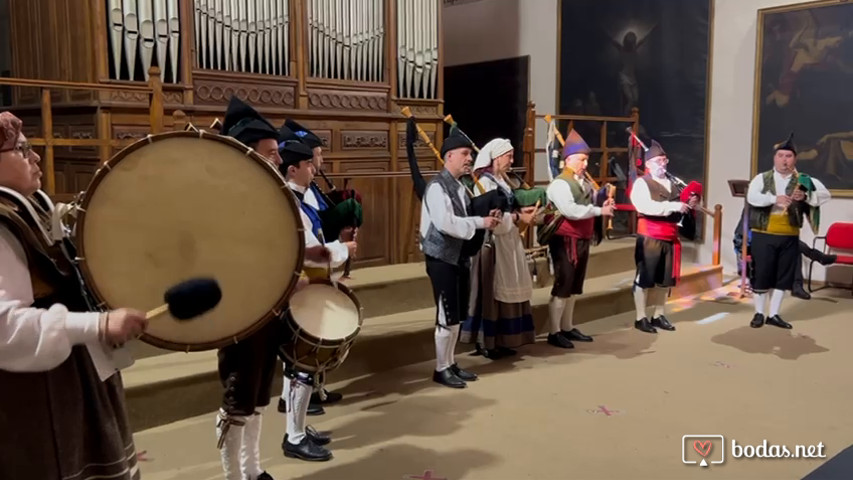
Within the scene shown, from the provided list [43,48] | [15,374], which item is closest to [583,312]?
[43,48]

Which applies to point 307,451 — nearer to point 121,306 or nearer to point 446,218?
point 446,218

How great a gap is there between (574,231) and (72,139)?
3.40m

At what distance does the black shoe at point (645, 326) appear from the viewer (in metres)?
5.94

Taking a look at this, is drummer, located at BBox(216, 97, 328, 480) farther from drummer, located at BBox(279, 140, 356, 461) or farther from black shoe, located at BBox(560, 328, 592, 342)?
black shoe, located at BBox(560, 328, 592, 342)

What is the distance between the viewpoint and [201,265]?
199 centimetres

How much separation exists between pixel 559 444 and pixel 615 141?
612cm

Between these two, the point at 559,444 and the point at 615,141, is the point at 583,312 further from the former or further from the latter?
the point at 615,141

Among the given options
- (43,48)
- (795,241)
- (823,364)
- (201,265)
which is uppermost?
(43,48)

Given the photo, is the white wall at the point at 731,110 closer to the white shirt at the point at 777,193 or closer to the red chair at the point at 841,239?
the red chair at the point at 841,239

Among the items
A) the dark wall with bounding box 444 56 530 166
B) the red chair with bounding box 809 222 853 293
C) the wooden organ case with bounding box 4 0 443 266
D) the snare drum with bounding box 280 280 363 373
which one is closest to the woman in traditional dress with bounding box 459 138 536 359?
the wooden organ case with bounding box 4 0 443 266

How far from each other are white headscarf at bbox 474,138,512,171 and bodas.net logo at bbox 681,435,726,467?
2.07m

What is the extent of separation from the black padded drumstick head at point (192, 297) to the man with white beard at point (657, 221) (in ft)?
14.0

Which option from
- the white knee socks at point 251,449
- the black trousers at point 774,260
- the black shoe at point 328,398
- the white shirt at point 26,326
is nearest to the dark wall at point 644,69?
the black trousers at point 774,260

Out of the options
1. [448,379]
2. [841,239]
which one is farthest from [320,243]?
[841,239]
